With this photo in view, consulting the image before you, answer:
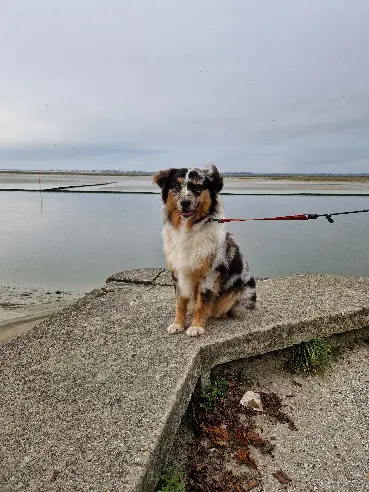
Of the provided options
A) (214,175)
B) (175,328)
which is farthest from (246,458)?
(214,175)

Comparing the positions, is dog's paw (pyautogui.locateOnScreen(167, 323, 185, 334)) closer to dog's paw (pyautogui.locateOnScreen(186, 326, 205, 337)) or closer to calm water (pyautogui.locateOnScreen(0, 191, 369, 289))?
dog's paw (pyautogui.locateOnScreen(186, 326, 205, 337))

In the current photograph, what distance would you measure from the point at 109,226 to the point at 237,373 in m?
11.3

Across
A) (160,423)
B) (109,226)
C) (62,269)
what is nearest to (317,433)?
(160,423)

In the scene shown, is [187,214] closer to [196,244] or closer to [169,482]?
[196,244]

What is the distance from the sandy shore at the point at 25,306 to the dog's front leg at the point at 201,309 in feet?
8.97

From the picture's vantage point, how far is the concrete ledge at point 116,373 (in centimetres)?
227

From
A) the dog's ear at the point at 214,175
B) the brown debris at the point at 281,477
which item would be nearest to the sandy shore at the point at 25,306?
the dog's ear at the point at 214,175

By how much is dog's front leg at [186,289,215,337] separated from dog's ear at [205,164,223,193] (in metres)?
0.94

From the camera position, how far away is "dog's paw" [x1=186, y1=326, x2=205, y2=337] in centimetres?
373

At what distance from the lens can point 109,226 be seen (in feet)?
48.4

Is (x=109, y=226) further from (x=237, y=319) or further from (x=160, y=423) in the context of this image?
(x=160, y=423)

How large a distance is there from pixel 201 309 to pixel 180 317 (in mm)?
239

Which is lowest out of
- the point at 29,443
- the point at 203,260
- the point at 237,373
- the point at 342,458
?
the point at 342,458

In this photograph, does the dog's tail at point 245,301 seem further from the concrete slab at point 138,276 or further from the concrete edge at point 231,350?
the concrete slab at point 138,276
